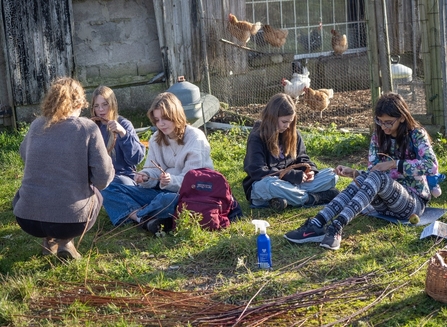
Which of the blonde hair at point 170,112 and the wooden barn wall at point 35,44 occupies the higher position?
the wooden barn wall at point 35,44

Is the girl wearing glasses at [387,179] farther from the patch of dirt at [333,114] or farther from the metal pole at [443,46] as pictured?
the patch of dirt at [333,114]

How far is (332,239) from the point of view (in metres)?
5.11

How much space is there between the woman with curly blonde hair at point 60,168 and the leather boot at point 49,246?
0.26 metres

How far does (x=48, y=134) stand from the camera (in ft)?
15.9

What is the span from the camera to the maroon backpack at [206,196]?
5742 mm

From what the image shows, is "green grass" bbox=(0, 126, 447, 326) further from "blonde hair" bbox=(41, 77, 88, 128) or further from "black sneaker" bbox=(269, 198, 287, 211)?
"blonde hair" bbox=(41, 77, 88, 128)

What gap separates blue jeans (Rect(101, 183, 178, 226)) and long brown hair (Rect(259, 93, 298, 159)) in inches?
39.4

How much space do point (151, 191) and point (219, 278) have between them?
168cm

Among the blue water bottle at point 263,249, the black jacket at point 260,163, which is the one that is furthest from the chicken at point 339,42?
the blue water bottle at point 263,249

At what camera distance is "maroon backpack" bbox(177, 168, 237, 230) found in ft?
18.8

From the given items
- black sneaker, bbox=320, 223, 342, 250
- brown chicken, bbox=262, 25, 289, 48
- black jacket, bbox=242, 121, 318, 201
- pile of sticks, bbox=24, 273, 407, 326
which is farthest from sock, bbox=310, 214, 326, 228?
brown chicken, bbox=262, 25, 289, 48

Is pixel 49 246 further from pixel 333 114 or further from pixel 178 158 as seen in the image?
pixel 333 114

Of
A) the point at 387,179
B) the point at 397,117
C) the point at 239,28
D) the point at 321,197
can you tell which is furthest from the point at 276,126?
the point at 239,28

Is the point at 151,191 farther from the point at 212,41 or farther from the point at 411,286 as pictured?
the point at 212,41
